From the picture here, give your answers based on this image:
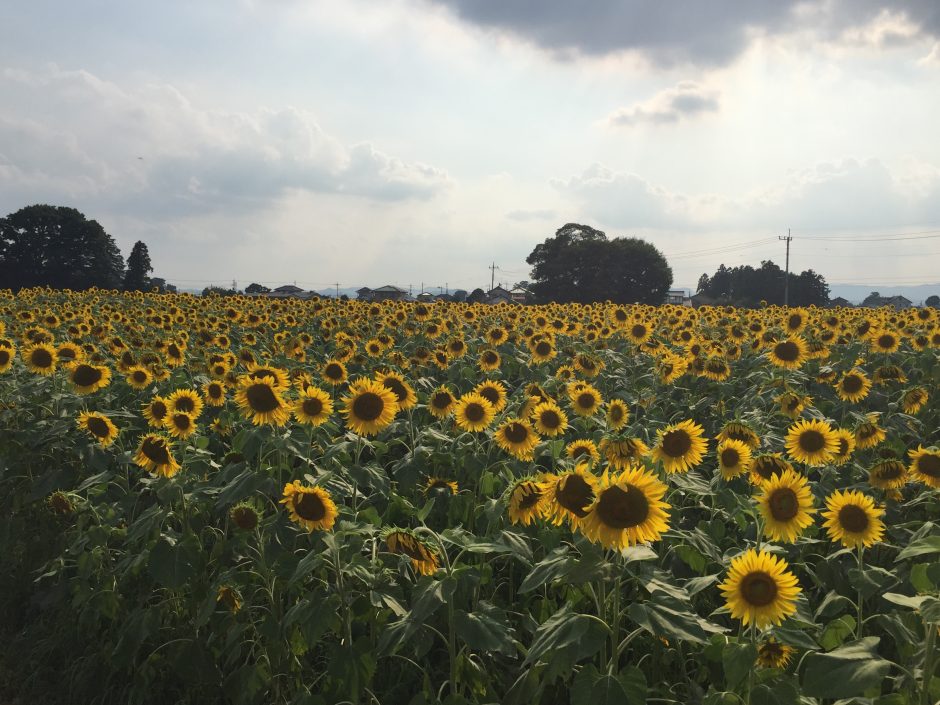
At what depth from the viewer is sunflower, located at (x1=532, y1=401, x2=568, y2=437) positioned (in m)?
5.53

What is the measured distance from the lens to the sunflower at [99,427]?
5375 mm

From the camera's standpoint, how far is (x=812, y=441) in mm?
5031

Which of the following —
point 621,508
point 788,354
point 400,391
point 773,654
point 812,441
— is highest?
point 788,354

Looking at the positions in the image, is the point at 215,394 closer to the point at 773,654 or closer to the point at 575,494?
the point at 575,494

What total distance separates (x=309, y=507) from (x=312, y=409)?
4.51 ft

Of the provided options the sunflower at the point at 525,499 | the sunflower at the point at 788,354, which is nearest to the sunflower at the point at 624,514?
the sunflower at the point at 525,499

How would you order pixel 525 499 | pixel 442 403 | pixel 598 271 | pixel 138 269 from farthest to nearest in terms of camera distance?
pixel 598 271 → pixel 138 269 → pixel 442 403 → pixel 525 499

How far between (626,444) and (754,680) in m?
1.42

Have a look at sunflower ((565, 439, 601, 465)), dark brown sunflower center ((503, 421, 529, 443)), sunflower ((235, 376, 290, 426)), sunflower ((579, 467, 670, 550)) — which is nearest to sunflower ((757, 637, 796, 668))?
sunflower ((579, 467, 670, 550))

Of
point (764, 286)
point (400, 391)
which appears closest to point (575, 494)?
point (400, 391)

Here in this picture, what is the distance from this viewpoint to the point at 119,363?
7.72 meters

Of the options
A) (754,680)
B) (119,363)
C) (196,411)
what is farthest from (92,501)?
(754,680)

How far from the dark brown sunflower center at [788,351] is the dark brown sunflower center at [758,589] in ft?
20.1

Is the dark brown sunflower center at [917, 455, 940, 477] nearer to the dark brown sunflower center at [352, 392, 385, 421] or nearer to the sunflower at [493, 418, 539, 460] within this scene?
the sunflower at [493, 418, 539, 460]
